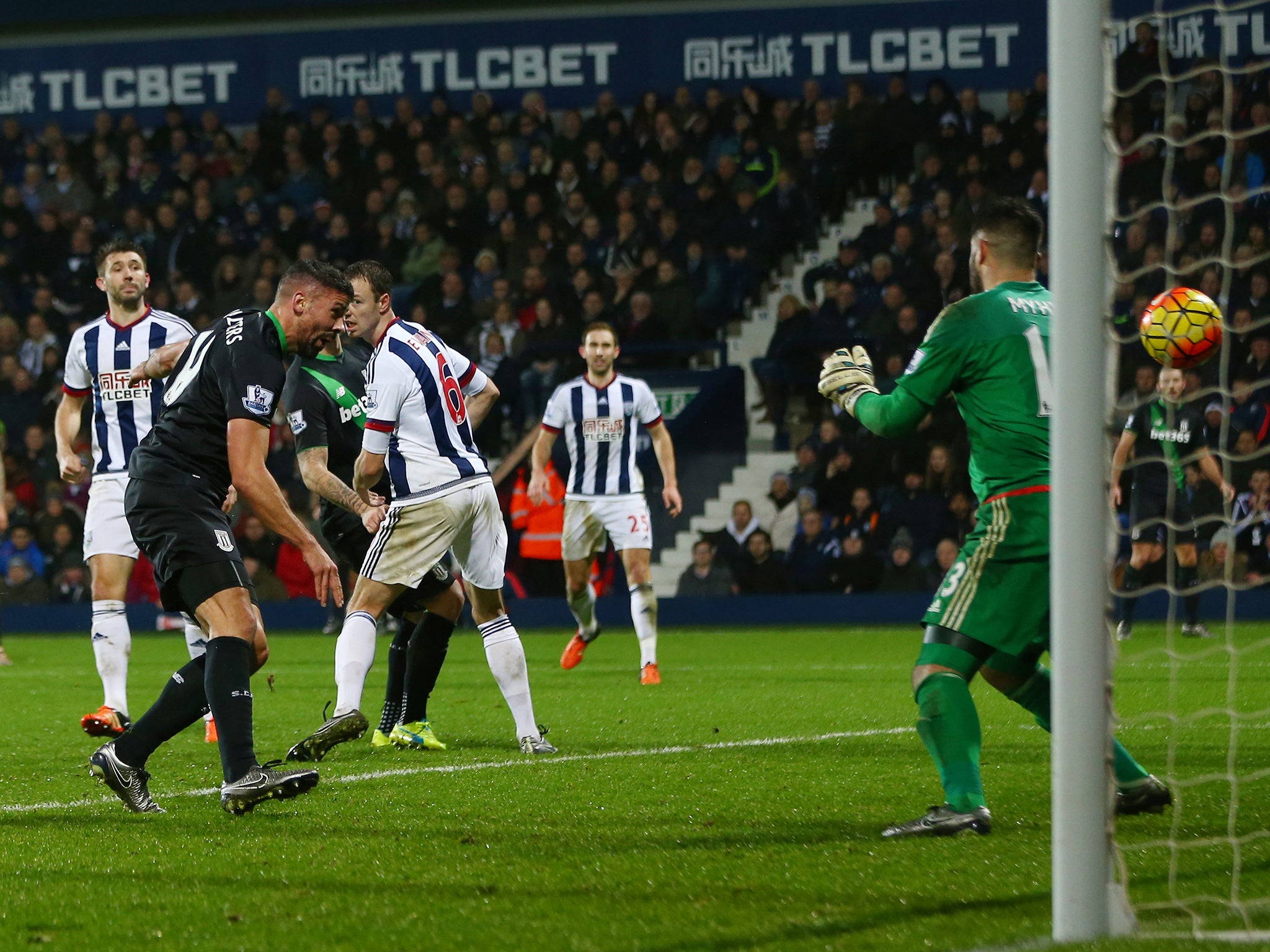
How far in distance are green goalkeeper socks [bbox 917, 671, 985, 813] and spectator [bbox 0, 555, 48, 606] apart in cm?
1471

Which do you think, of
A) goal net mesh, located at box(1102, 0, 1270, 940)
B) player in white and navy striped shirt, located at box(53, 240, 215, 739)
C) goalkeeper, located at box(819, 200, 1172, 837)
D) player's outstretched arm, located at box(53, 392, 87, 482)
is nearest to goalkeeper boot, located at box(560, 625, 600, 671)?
goal net mesh, located at box(1102, 0, 1270, 940)

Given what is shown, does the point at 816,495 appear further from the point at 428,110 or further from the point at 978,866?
the point at 978,866

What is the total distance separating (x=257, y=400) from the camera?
16.9ft

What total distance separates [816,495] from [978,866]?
489 inches

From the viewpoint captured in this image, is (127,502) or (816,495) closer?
(127,502)

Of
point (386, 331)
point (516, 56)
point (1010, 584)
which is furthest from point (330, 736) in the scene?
point (516, 56)

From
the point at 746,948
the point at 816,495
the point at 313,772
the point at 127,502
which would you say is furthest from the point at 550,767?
the point at 816,495

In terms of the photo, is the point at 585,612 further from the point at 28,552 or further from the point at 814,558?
the point at 28,552

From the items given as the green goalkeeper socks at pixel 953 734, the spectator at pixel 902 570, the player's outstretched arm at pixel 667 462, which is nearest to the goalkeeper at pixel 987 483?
the green goalkeeper socks at pixel 953 734

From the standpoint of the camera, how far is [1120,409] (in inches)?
138

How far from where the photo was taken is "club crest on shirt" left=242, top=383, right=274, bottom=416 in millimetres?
5152

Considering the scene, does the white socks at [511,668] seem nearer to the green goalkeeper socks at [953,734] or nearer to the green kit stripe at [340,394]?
the green kit stripe at [340,394]

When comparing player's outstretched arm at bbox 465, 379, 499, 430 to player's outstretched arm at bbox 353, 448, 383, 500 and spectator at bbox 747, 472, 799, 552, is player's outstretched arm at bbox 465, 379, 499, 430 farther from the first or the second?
spectator at bbox 747, 472, 799, 552

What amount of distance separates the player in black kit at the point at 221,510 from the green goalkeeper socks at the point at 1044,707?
2.28 m
